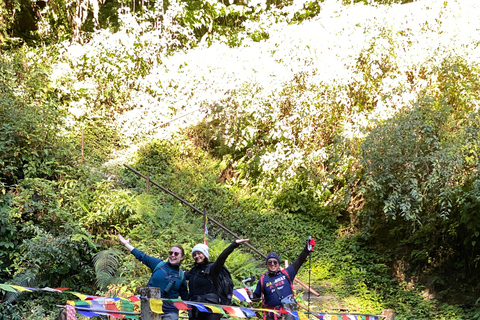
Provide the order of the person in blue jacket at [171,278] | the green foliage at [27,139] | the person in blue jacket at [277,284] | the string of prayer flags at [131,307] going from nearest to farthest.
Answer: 1. the string of prayer flags at [131,307]
2. the person in blue jacket at [171,278]
3. the person in blue jacket at [277,284]
4. the green foliage at [27,139]

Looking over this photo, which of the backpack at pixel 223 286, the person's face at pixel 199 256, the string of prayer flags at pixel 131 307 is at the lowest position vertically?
the string of prayer flags at pixel 131 307

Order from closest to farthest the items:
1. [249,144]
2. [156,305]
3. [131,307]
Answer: [156,305]
[131,307]
[249,144]

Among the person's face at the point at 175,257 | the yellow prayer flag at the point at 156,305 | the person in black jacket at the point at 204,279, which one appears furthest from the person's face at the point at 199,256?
the yellow prayer flag at the point at 156,305

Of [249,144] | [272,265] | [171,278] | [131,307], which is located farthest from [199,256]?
[249,144]

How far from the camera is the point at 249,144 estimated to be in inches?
551

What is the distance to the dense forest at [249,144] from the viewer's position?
347 inches

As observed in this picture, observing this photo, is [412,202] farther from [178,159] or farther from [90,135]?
[90,135]

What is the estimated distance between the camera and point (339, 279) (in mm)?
10398

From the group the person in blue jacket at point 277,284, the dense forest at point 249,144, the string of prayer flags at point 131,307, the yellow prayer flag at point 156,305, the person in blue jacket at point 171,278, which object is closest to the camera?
the yellow prayer flag at point 156,305

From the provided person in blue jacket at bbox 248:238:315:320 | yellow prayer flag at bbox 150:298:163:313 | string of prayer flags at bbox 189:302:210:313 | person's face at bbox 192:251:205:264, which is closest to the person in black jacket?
person's face at bbox 192:251:205:264

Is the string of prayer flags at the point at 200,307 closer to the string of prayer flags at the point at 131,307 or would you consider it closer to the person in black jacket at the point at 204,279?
the string of prayer flags at the point at 131,307

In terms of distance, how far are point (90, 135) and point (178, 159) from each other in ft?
→ 7.90

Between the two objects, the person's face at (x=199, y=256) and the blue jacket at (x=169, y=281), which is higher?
the person's face at (x=199, y=256)

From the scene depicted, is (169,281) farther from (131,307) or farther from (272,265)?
(131,307)
